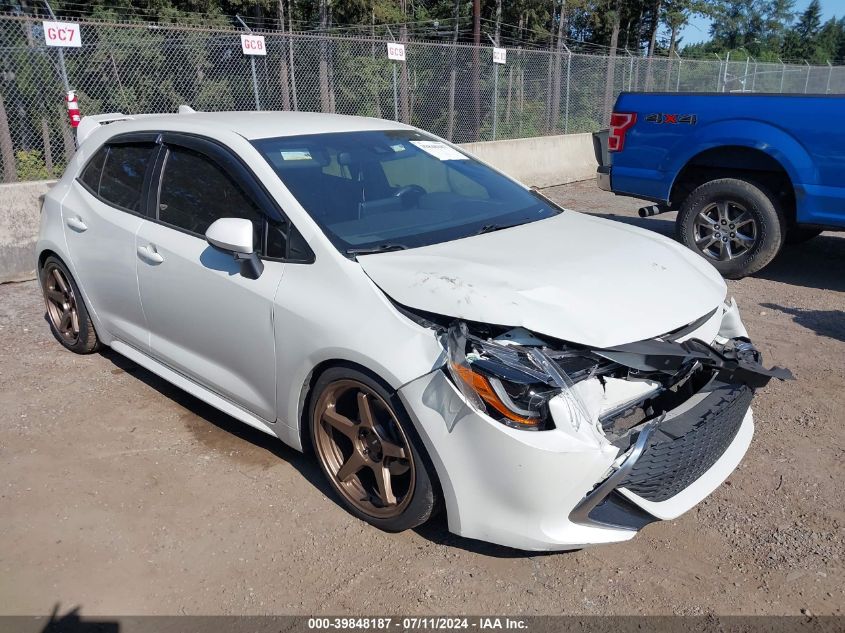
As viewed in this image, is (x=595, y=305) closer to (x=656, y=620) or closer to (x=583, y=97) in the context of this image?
(x=656, y=620)

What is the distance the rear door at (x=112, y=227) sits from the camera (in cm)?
414

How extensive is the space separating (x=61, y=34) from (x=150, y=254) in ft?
17.7

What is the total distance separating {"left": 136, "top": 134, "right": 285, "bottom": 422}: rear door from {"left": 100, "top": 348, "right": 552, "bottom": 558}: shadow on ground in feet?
1.30

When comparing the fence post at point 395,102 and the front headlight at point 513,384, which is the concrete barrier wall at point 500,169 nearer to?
the fence post at point 395,102

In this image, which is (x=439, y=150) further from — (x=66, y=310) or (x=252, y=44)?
(x=252, y=44)

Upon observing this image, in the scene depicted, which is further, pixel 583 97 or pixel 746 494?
pixel 583 97

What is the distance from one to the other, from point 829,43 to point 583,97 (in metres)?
94.8

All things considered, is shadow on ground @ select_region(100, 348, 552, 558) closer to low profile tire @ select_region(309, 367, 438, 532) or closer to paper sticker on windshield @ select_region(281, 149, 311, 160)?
low profile tire @ select_region(309, 367, 438, 532)

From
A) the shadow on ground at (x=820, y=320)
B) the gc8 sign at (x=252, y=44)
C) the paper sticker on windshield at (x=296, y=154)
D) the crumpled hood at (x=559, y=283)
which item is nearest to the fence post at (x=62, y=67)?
the gc8 sign at (x=252, y=44)

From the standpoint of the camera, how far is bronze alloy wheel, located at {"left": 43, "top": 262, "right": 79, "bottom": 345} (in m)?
4.97

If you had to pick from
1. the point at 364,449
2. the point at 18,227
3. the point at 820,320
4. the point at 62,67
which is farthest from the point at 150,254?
the point at 62,67

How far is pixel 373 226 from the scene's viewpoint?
11.2 feet

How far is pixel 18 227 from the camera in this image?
717 cm

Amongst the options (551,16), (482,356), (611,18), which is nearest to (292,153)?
(482,356)
